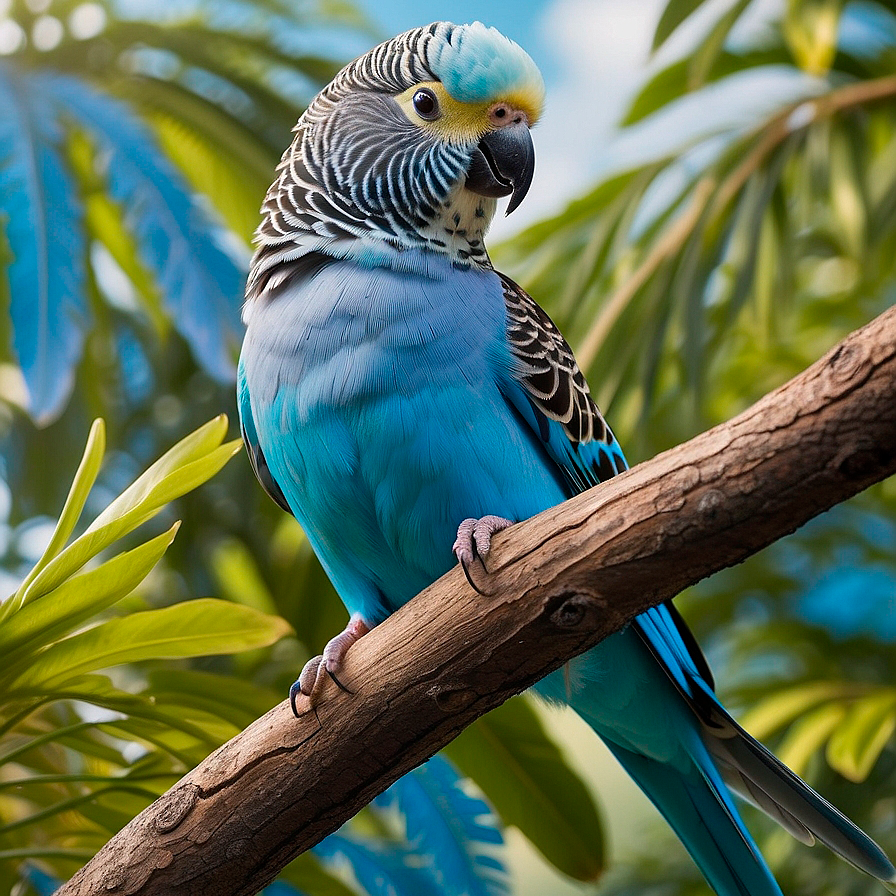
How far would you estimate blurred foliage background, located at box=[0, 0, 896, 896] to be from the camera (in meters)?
2.55

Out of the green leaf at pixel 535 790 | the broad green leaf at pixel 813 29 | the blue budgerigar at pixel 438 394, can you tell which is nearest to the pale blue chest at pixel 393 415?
the blue budgerigar at pixel 438 394

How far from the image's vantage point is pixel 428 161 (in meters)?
2.06

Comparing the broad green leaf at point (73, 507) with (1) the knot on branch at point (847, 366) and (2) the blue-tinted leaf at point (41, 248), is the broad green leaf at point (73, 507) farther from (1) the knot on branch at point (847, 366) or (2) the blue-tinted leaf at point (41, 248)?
(1) the knot on branch at point (847, 366)

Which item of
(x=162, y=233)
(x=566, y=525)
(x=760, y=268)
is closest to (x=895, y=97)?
(x=760, y=268)

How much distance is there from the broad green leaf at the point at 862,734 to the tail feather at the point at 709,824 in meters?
0.90

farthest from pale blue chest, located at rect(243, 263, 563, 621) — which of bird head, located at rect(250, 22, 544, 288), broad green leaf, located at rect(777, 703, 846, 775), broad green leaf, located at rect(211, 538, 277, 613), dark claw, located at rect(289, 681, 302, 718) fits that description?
broad green leaf, located at rect(211, 538, 277, 613)

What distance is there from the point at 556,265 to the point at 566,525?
8.98 feet

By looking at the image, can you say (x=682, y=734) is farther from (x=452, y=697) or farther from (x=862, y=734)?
(x=862, y=734)

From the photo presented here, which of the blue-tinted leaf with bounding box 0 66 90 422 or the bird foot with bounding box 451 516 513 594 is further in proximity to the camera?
the blue-tinted leaf with bounding box 0 66 90 422

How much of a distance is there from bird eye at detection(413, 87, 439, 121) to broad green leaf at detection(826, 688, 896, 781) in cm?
220

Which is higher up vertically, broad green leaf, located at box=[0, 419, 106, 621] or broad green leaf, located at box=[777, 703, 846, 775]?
broad green leaf, located at box=[0, 419, 106, 621]

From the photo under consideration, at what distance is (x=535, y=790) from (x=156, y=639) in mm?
1144

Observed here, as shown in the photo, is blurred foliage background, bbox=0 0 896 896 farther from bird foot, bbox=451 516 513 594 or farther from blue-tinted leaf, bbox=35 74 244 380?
bird foot, bbox=451 516 513 594

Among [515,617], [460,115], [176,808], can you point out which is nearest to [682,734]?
[515,617]
